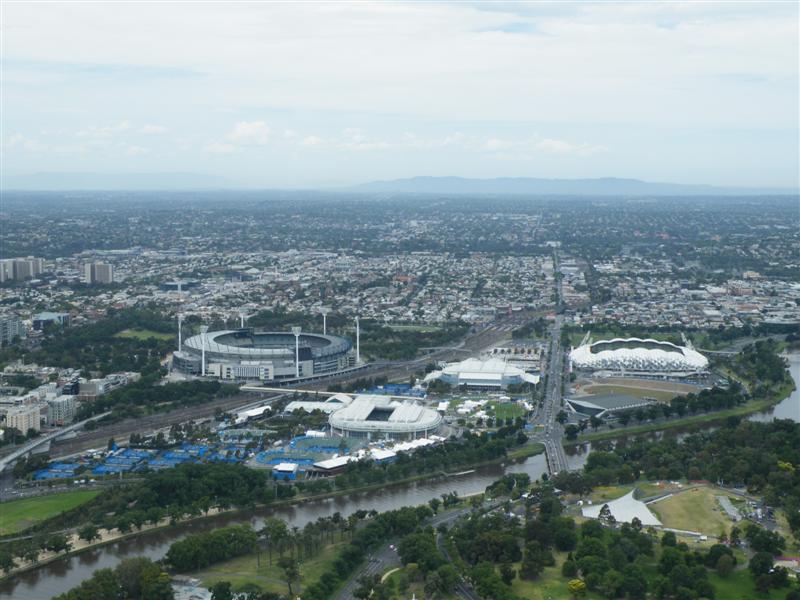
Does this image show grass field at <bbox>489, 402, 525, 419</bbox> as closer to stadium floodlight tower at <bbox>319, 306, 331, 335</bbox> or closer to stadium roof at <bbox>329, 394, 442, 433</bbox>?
stadium roof at <bbox>329, 394, 442, 433</bbox>

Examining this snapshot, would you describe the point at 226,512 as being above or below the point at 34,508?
below

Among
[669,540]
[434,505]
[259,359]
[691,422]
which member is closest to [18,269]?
[259,359]

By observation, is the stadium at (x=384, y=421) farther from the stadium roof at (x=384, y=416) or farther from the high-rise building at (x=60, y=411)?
the high-rise building at (x=60, y=411)

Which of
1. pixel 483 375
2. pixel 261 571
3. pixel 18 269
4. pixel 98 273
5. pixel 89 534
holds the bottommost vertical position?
pixel 261 571

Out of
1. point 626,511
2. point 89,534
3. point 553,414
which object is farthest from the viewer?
point 553,414

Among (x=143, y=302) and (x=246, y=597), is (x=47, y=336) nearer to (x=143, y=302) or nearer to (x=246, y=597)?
(x=143, y=302)

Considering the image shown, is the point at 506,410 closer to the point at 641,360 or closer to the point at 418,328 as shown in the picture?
the point at 641,360
